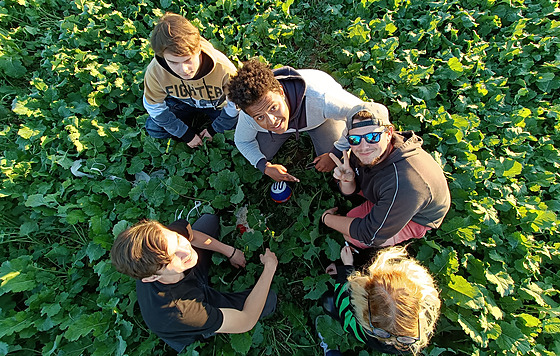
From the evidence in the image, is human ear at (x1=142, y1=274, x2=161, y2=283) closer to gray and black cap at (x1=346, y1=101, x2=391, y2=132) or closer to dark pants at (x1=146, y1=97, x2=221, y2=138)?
gray and black cap at (x1=346, y1=101, x2=391, y2=132)

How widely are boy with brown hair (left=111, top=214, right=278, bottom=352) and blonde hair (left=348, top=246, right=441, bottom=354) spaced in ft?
3.26

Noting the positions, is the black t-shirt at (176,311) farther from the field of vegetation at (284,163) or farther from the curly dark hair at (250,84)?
the curly dark hair at (250,84)

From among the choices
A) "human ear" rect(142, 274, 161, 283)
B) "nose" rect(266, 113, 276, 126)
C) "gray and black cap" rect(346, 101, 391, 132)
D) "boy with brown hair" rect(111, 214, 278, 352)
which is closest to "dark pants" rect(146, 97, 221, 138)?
"nose" rect(266, 113, 276, 126)

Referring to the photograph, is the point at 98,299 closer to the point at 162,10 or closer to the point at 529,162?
the point at 162,10

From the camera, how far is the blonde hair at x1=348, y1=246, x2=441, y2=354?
1.91 m

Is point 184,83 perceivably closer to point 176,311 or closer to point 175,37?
point 175,37

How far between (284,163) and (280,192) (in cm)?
51

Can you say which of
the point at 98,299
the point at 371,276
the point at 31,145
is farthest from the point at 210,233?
the point at 31,145

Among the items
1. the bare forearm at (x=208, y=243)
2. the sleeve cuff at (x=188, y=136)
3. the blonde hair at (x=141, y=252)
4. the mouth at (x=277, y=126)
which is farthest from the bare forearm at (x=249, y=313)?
the sleeve cuff at (x=188, y=136)

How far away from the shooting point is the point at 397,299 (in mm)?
1909

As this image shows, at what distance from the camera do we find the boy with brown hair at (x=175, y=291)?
2066 mm

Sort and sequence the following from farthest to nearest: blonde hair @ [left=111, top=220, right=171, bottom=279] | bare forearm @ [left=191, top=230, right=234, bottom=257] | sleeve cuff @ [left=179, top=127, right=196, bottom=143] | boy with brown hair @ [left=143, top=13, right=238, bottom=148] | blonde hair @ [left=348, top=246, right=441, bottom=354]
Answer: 1. sleeve cuff @ [left=179, top=127, right=196, bottom=143]
2. bare forearm @ [left=191, top=230, right=234, bottom=257]
3. boy with brown hair @ [left=143, top=13, right=238, bottom=148]
4. blonde hair @ [left=111, top=220, right=171, bottom=279]
5. blonde hair @ [left=348, top=246, right=441, bottom=354]

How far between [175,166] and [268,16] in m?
2.47

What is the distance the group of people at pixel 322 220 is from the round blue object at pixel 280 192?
0.71ft
